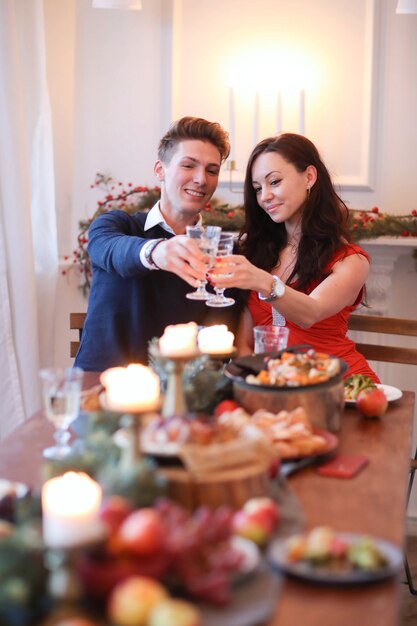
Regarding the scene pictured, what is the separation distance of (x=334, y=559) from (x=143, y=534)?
29cm

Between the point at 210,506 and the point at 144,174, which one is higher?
the point at 144,174

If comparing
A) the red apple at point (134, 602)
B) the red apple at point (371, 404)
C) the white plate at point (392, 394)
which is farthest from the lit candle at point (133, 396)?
the white plate at point (392, 394)

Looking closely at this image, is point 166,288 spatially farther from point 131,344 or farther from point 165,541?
point 165,541

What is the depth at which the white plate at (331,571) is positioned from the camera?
1063mm

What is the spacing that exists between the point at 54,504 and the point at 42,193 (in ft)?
8.91

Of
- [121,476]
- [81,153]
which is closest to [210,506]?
[121,476]

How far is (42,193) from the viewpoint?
3594 mm

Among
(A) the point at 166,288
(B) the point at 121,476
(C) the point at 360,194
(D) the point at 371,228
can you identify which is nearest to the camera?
(B) the point at 121,476

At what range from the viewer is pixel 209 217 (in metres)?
3.44

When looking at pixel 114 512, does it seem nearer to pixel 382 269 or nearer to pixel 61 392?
pixel 61 392

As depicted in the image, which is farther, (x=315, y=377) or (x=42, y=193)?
(x=42, y=193)

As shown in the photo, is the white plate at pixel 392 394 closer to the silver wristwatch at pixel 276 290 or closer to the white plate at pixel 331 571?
the silver wristwatch at pixel 276 290

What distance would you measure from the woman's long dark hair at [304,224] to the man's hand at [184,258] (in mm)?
746

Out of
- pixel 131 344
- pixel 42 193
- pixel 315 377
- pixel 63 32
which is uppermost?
pixel 63 32
